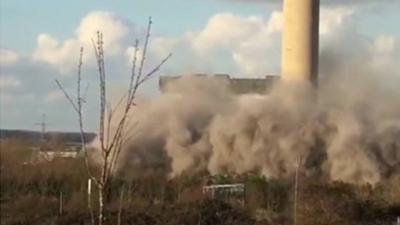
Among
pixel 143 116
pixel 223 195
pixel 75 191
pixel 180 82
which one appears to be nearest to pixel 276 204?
pixel 223 195

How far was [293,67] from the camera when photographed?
49.6 metres

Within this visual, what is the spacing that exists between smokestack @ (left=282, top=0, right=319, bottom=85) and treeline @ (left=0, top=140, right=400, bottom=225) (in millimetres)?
9399

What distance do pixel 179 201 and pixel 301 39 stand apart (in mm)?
18694

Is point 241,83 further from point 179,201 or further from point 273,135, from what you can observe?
point 179,201

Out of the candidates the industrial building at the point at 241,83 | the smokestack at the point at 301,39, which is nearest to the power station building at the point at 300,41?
the smokestack at the point at 301,39

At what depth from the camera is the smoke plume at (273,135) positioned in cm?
4741

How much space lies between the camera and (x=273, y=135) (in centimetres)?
4984

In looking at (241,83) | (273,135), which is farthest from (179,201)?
(241,83)

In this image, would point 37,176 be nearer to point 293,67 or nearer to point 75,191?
point 75,191

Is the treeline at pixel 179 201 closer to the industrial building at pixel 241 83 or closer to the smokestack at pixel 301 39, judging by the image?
the smokestack at pixel 301 39

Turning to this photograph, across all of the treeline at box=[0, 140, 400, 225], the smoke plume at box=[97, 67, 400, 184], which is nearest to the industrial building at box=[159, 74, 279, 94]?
the smoke plume at box=[97, 67, 400, 184]

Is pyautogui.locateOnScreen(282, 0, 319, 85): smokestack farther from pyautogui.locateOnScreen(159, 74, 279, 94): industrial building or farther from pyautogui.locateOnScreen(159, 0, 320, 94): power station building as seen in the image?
pyautogui.locateOnScreen(159, 74, 279, 94): industrial building

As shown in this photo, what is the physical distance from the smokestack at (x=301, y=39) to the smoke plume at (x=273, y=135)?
2.91 ft

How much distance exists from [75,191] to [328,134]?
17.7m
